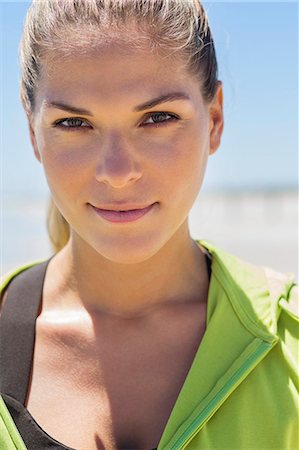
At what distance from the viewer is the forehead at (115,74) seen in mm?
1730

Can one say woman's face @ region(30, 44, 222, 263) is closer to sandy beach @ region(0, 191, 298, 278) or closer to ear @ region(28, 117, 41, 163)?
ear @ region(28, 117, 41, 163)

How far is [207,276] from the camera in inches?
82.2

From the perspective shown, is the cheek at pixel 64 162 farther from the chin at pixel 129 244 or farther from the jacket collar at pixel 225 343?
the jacket collar at pixel 225 343

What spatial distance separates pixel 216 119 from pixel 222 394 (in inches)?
32.6

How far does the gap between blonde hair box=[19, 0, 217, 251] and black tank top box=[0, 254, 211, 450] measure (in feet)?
1.70

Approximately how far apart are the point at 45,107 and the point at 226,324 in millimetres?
772

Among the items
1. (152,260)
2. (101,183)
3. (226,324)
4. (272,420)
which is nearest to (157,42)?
(101,183)

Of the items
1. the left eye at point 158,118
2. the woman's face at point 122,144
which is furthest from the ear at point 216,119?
the left eye at point 158,118

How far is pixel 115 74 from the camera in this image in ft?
5.68

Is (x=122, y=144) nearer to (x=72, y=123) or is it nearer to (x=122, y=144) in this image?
(x=122, y=144)

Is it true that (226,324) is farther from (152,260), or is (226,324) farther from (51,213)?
(51,213)

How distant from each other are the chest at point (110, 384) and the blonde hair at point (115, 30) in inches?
27.8

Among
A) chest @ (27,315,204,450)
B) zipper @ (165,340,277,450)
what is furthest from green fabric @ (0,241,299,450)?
chest @ (27,315,204,450)

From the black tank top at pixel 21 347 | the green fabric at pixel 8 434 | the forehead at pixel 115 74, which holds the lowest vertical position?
the green fabric at pixel 8 434
